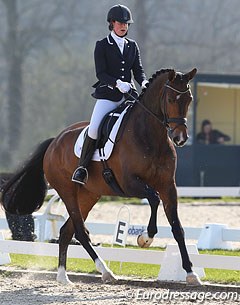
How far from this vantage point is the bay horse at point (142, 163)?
7.48m

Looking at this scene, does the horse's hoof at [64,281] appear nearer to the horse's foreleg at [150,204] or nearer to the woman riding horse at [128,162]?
the woman riding horse at [128,162]

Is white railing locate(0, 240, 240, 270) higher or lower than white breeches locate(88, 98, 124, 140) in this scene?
lower

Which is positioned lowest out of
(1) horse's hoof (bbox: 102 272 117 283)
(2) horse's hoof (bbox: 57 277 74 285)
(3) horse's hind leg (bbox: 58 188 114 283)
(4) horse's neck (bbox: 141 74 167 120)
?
(2) horse's hoof (bbox: 57 277 74 285)

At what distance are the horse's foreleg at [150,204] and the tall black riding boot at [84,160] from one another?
890 millimetres

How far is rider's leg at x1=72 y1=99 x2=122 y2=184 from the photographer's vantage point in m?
8.37

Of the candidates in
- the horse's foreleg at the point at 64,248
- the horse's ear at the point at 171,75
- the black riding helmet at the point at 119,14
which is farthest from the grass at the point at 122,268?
the black riding helmet at the point at 119,14

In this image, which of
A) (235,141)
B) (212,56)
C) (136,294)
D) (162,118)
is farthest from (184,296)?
(212,56)

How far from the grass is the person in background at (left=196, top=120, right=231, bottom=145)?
10259 mm

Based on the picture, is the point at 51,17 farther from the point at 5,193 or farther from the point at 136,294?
the point at 136,294

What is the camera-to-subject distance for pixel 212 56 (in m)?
36.6

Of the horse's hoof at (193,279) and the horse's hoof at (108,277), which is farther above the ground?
the horse's hoof at (193,279)

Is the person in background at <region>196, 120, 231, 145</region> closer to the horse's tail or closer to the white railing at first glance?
the horse's tail

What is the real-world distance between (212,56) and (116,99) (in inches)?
1127

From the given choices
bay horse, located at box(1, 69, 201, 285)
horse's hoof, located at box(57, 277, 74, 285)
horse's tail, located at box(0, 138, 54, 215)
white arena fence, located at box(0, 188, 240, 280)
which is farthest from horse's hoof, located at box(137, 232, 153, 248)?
horse's tail, located at box(0, 138, 54, 215)
